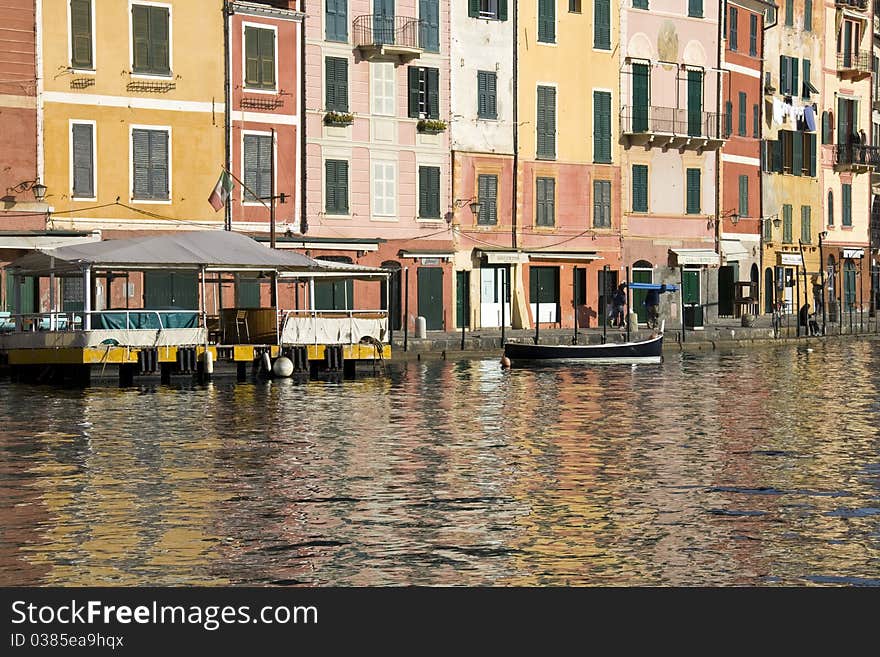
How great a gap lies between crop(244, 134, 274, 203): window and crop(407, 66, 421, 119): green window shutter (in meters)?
6.93

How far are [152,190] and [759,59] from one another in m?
35.8

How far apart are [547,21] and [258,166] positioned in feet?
51.0

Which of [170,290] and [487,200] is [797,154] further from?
[170,290]

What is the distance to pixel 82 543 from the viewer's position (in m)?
17.2

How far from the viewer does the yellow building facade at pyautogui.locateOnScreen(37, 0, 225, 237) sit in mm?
53094

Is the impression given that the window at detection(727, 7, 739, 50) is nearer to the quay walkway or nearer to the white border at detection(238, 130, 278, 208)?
the quay walkway

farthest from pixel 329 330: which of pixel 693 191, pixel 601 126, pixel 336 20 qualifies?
pixel 693 191

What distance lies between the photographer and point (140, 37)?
181 feet

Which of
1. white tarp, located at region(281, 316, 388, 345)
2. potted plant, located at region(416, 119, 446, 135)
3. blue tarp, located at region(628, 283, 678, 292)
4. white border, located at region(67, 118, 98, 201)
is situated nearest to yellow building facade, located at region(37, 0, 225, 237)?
white border, located at region(67, 118, 98, 201)

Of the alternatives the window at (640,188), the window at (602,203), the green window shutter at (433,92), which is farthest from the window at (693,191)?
the green window shutter at (433,92)
